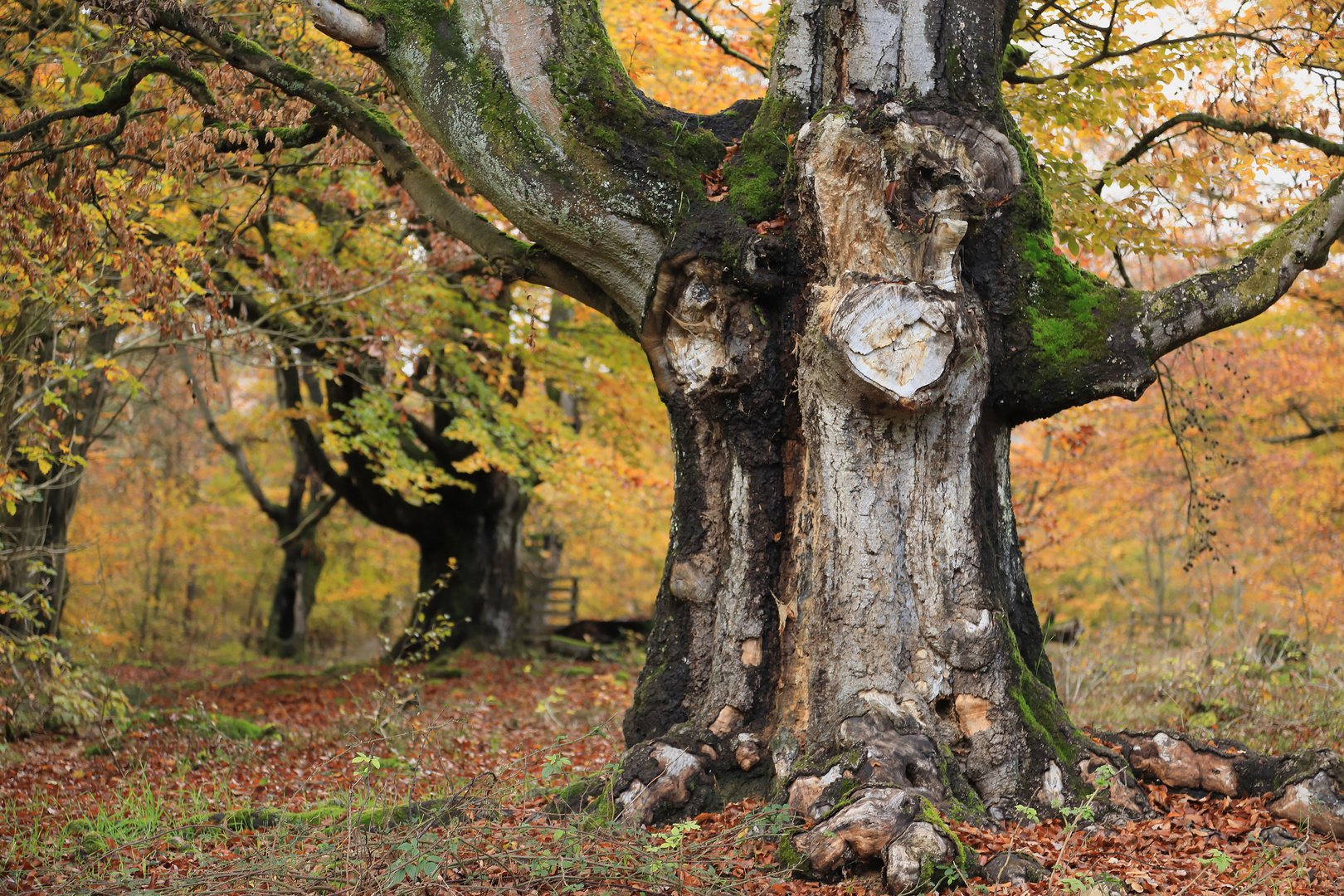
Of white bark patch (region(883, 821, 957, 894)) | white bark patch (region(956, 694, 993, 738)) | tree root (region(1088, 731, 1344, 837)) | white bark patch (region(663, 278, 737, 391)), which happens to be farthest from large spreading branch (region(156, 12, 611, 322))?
tree root (region(1088, 731, 1344, 837))

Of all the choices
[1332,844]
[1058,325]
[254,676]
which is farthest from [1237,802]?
[254,676]

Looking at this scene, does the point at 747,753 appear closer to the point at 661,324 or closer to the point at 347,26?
the point at 661,324

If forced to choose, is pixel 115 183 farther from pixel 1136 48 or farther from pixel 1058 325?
pixel 1136 48

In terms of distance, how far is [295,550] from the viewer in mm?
18266

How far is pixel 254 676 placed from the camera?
1370 cm

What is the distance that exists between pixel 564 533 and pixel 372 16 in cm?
1706

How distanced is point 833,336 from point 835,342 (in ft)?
0.10

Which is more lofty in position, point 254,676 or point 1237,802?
point 1237,802

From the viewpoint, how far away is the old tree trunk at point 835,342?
4.20 metres

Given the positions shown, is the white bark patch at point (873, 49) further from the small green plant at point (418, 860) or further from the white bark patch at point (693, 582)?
the small green plant at point (418, 860)

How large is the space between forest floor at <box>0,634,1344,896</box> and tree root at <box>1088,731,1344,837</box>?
0.09 metres

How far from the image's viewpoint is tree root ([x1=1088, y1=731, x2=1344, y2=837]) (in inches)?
163

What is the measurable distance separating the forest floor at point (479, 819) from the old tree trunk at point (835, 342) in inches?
14.2

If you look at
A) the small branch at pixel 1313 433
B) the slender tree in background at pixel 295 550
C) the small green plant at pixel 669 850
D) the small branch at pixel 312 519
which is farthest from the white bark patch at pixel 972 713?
the slender tree in background at pixel 295 550
